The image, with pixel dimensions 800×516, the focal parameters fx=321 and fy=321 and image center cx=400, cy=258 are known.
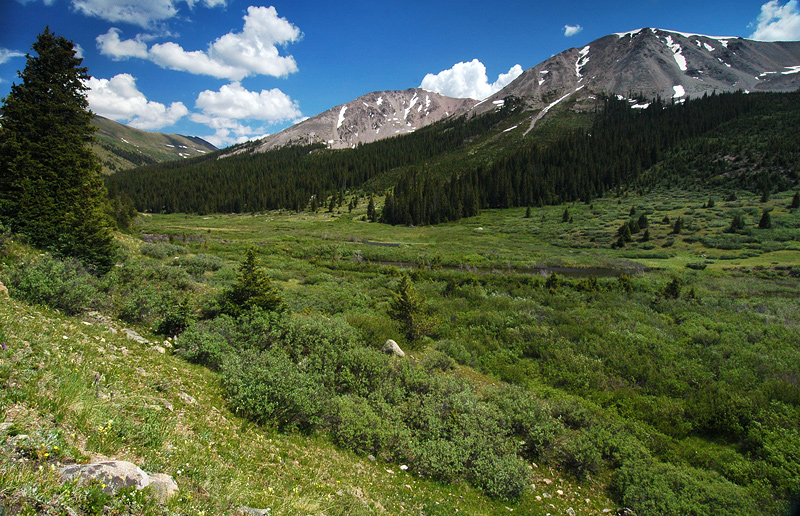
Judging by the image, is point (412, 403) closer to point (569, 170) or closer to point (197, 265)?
point (197, 265)

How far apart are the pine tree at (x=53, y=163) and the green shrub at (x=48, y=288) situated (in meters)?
6.99

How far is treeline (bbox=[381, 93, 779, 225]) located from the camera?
96438mm

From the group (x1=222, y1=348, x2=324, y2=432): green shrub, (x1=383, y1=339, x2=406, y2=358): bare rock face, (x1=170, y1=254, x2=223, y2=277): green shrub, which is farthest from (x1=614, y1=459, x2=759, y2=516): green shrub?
(x1=170, y1=254, x2=223, y2=277): green shrub

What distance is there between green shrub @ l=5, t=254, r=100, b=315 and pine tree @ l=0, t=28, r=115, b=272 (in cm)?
699

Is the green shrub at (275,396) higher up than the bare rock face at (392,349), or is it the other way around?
the green shrub at (275,396)

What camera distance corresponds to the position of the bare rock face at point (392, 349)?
14.0 m

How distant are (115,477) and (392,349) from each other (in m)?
11.7

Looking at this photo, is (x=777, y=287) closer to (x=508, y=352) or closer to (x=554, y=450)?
(x=508, y=352)

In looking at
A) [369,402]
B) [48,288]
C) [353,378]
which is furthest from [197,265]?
[369,402]

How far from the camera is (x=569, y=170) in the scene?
341ft

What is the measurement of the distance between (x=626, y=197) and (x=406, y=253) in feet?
237

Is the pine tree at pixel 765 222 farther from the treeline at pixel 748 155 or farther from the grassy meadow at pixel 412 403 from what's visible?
the grassy meadow at pixel 412 403

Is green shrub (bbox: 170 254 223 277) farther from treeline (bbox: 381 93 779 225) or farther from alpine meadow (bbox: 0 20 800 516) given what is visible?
treeline (bbox: 381 93 779 225)

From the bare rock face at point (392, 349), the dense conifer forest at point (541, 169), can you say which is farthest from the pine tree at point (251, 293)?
the dense conifer forest at point (541, 169)
